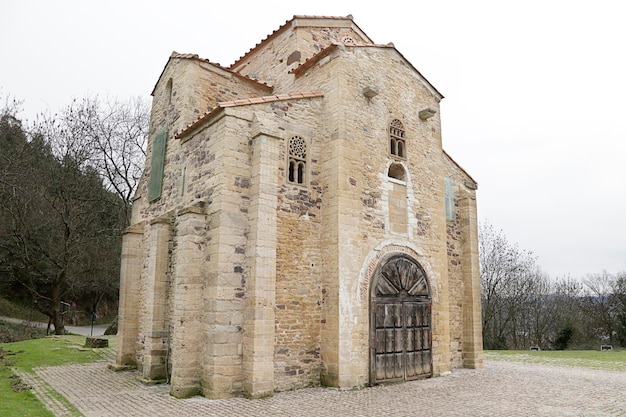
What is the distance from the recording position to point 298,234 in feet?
34.7

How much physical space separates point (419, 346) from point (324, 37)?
9.97 m

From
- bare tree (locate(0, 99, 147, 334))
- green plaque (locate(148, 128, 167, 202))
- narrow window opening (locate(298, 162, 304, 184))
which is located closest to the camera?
narrow window opening (locate(298, 162, 304, 184))

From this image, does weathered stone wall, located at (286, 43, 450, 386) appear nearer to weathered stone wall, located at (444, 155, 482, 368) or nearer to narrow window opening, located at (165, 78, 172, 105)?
weathered stone wall, located at (444, 155, 482, 368)

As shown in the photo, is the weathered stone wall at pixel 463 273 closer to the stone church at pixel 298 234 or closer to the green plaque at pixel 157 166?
the stone church at pixel 298 234

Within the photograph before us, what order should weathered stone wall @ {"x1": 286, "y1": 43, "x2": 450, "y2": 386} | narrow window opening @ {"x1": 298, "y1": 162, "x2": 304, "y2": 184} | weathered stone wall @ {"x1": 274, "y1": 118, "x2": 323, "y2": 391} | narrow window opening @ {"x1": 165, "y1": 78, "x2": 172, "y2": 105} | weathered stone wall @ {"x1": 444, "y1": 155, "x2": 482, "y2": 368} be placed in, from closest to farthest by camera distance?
weathered stone wall @ {"x1": 274, "y1": 118, "x2": 323, "y2": 391}, weathered stone wall @ {"x1": 286, "y1": 43, "x2": 450, "y2": 386}, narrow window opening @ {"x1": 298, "y1": 162, "x2": 304, "y2": 184}, narrow window opening @ {"x1": 165, "y1": 78, "x2": 172, "y2": 105}, weathered stone wall @ {"x1": 444, "y1": 155, "x2": 482, "y2": 368}

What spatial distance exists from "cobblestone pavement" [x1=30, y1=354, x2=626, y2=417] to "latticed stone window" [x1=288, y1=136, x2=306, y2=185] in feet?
15.9

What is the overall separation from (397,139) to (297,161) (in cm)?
325

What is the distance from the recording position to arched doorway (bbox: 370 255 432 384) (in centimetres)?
1080

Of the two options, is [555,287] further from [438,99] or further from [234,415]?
[234,415]

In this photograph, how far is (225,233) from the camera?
9.53 metres

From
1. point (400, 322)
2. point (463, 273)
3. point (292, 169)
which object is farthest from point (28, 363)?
point (463, 273)

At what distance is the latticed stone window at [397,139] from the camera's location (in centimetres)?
1245

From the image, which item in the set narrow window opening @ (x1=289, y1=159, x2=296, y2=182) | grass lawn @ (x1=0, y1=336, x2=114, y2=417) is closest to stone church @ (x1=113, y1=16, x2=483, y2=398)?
narrow window opening @ (x1=289, y1=159, x2=296, y2=182)

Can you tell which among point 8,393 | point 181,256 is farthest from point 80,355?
point 181,256
